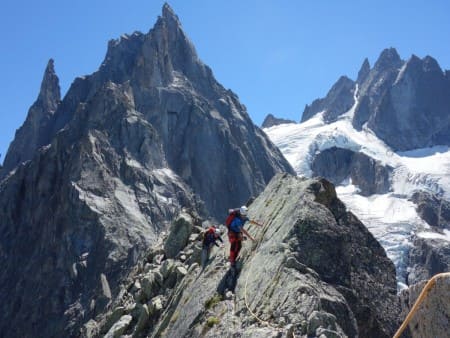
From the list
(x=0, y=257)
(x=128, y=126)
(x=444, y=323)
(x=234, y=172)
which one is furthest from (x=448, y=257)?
(x=444, y=323)

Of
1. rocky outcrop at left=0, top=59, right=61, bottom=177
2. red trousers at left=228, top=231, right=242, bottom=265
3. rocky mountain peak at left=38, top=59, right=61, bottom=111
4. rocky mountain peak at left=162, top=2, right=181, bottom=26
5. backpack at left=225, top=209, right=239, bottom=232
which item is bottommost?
red trousers at left=228, top=231, right=242, bottom=265

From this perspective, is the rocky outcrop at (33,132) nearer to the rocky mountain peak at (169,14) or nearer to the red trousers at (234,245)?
the rocky mountain peak at (169,14)

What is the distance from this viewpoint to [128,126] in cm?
11844

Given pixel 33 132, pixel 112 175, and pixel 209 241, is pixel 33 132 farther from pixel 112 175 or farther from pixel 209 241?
pixel 209 241

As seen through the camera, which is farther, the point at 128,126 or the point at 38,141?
the point at 38,141

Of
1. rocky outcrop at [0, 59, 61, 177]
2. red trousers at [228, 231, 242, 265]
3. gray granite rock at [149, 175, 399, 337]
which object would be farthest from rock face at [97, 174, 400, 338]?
rocky outcrop at [0, 59, 61, 177]

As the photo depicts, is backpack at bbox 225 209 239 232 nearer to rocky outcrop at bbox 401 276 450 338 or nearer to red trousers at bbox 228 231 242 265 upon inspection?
red trousers at bbox 228 231 242 265

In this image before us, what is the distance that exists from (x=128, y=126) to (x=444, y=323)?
111m

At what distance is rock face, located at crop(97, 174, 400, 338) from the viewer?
48.4 ft

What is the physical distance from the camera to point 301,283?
15.2 m

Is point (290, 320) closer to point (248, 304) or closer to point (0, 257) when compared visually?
point (248, 304)

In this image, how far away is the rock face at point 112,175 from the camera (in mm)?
91062

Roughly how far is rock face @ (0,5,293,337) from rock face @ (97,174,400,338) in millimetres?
29551

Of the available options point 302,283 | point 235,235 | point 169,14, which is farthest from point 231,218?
point 169,14
